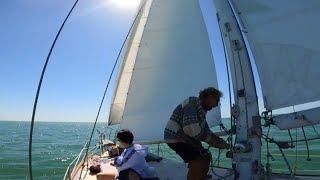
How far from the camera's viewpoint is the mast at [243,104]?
5.26 meters

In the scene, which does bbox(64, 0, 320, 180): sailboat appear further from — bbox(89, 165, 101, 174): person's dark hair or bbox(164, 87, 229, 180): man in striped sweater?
bbox(164, 87, 229, 180): man in striped sweater

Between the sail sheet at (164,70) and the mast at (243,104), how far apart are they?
1.16 meters

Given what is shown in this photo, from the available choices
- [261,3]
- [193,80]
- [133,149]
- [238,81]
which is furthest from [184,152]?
[261,3]

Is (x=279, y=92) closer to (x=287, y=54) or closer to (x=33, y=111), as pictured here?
(x=287, y=54)

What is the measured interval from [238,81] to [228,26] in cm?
73

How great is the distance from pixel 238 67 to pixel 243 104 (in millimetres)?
485

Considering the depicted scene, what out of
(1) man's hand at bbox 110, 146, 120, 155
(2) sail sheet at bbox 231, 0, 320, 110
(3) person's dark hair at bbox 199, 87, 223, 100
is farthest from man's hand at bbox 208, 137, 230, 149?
(1) man's hand at bbox 110, 146, 120, 155

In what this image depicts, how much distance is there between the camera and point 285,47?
4930 millimetres

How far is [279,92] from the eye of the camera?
4.95 metres

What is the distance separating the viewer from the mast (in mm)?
5258

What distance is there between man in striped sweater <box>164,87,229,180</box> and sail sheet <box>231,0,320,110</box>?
69 centimetres

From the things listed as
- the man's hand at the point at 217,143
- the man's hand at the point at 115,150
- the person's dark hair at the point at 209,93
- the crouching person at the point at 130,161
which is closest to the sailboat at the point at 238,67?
the man's hand at the point at 217,143

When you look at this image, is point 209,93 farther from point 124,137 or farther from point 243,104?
point 124,137

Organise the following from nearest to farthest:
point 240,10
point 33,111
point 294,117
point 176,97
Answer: point 33,111 < point 294,117 < point 240,10 < point 176,97
